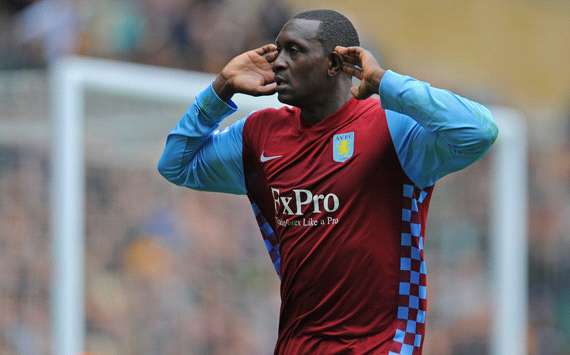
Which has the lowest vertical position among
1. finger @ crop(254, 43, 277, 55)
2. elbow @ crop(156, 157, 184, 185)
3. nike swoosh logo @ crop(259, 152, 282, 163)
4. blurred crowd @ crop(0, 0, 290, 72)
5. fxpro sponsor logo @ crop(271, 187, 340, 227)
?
fxpro sponsor logo @ crop(271, 187, 340, 227)

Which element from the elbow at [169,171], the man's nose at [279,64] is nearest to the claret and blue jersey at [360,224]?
the man's nose at [279,64]

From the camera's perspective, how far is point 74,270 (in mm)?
6969

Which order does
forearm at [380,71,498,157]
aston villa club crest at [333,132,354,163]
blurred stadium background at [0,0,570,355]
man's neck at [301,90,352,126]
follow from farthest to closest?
blurred stadium background at [0,0,570,355], man's neck at [301,90,352,126], aston villa club crest at [333,132,354,163], forearm at [380,71,498,157]

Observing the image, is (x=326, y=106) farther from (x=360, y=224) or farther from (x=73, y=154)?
(x=73, y=154)

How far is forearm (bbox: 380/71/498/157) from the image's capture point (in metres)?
3.99

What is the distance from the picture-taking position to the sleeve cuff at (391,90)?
4016 millimetres

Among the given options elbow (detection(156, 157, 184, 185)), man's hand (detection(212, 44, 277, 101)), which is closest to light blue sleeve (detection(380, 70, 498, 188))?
man's hand (detection(212, 44, 277, 101))

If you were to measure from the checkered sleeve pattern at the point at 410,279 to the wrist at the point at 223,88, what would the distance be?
31.2 inches

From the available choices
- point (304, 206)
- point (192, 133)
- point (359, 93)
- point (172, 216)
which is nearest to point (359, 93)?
point (359, 93)

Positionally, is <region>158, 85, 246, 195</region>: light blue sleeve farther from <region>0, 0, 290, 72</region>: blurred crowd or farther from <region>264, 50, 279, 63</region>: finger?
<region>0, 0, 290, 72</region>: blurred crowd

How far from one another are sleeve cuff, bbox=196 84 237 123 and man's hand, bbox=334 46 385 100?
554 millimetres

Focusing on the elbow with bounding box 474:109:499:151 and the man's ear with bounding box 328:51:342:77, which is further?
the man's ear with bounding box 328:51:342:77

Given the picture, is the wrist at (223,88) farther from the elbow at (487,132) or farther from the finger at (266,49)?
the elbow at (487,132)

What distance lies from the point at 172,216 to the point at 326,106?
382cm
